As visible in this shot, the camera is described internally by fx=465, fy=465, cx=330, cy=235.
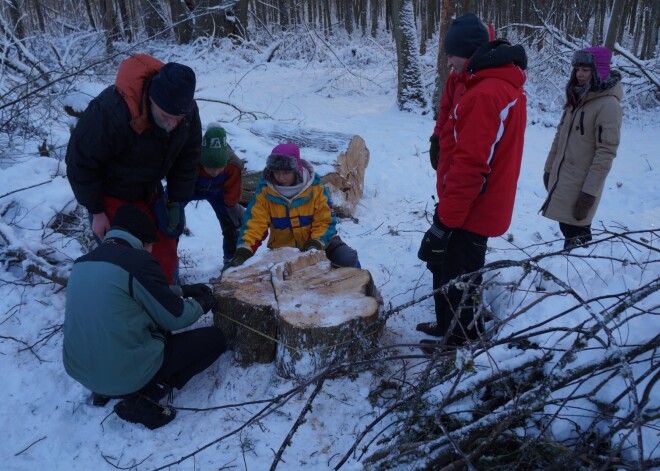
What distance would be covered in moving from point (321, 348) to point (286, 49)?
39.4ft

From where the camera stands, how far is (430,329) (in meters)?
3.01

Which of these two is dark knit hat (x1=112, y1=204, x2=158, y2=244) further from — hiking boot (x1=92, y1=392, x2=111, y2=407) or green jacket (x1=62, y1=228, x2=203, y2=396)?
hiking boot (x1=92, y1=392, x2=111, y2=407)

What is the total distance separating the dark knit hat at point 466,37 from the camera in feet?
7.82

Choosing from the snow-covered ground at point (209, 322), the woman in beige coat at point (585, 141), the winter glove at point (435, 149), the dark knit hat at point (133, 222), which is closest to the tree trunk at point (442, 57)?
the snow-covered ground at point (209, 322)

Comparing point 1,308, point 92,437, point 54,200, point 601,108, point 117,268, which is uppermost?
point 601,108

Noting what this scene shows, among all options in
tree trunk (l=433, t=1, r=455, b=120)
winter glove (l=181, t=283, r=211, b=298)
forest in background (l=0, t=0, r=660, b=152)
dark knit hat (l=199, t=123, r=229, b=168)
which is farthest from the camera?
tree trunk (l=433, t=1, r=455, b=120)

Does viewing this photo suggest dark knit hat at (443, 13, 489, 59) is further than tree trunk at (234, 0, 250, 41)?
No

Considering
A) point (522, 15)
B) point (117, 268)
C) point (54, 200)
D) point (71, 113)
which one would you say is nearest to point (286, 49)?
point (71, 113)

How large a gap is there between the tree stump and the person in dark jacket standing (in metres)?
0.77

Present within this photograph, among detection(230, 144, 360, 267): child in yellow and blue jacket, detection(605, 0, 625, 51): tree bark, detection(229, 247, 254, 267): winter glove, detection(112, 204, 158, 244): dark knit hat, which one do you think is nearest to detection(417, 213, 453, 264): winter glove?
detection(230, 144, 360, 267): child in yellow and blue jacket

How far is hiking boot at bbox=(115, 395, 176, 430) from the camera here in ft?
8.04

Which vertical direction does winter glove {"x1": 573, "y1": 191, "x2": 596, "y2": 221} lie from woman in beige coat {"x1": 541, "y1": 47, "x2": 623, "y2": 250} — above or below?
below

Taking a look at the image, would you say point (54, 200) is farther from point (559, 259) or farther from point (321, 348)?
point (559, 259)

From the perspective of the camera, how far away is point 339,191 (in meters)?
5.16
